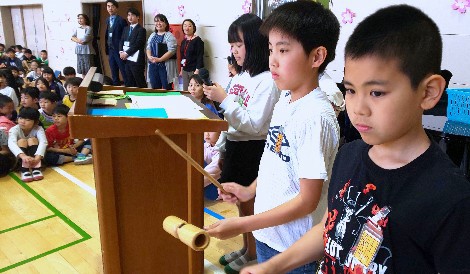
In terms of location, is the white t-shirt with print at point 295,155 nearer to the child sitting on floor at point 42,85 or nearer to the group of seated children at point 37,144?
the group of seated children at point 37,144

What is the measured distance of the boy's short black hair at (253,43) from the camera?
185cm

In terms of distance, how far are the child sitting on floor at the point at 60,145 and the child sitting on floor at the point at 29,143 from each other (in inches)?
5.8

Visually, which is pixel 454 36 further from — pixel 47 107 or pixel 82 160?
pixel 47 107

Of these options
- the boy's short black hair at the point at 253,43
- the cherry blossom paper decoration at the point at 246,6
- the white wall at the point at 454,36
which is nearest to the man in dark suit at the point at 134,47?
the cherry blossom paper decoration at the point at 246,6

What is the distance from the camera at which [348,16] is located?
147 inches

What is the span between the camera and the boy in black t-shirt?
0.64 metres

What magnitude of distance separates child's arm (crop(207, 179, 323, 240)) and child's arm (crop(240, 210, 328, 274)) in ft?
0.56

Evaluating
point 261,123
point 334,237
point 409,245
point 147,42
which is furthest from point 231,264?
point 147,42

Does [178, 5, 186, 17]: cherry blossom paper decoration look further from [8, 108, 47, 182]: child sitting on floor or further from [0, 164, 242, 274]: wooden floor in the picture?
[0, 164, 242, 274]: wooden floor

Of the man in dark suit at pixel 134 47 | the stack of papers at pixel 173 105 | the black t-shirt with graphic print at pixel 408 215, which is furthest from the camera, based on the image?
the man in dark suit at pixel 134 47

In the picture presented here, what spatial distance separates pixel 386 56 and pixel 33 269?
237 centimetres

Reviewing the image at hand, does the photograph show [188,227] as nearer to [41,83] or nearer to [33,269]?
[33,269]

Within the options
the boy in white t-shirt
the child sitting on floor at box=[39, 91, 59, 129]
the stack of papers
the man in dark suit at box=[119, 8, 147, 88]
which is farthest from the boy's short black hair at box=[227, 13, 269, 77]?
the man in dark suit at box=[119, 8, 147, 88]

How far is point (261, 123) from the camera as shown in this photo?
1.85 metres
